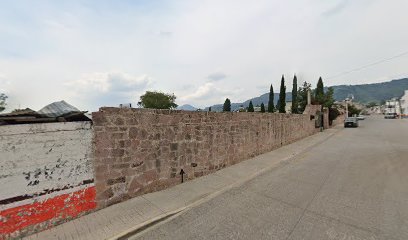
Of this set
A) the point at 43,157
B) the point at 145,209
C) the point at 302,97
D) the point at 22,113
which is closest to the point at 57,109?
the point at 22,113

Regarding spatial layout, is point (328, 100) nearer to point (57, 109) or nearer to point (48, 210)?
point (57, 109)

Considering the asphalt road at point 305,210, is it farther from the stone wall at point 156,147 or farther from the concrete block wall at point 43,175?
the concrete block wall at point 43,175

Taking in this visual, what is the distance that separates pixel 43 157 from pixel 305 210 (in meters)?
5.98

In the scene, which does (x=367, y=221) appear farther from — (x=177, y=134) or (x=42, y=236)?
(x=42, y=236)

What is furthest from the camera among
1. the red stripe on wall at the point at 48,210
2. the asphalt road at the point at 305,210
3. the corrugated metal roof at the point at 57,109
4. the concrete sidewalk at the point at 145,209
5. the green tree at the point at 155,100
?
the green tree at the point at 155,100

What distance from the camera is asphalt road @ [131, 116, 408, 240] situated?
4211 millimetres

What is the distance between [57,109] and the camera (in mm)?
4867

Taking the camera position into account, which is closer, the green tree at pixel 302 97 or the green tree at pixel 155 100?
the green tree at pixel 302 97

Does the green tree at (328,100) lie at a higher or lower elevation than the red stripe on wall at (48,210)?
higher

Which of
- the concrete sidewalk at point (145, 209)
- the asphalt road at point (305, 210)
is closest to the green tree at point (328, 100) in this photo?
the asphalt road at point (305, 210)

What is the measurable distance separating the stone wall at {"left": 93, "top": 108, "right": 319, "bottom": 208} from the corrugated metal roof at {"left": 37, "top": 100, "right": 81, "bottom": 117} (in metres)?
0.58

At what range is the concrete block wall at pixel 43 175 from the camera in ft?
13.4

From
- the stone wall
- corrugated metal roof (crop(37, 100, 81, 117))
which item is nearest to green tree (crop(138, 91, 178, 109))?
the stone wall

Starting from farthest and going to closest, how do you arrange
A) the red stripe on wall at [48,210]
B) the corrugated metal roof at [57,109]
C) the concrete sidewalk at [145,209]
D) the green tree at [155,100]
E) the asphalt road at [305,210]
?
the green tree at [155,100]
the corrugated metal roof at [57,109]
the concrete sidewalk at [145,209]
the asphalt road at [305,210]
the red stripe on wall at [48,210]
